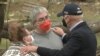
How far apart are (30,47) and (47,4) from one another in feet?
41.7

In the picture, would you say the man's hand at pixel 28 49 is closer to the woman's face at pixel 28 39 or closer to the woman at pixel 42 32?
the woman's face at pixel 28 39

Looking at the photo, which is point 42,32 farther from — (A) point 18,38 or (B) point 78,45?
(B) point 78,45

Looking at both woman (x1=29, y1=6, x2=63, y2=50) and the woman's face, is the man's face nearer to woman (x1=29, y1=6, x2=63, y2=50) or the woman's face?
woman (x1=29, y1=6, x2=63, y2=50)

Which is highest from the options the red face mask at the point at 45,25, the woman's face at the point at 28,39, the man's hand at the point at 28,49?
the red face mask at the point at 45,25

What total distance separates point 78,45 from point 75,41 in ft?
0.19

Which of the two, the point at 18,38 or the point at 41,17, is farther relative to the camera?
the point at 41,17

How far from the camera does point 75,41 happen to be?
14.1 feet

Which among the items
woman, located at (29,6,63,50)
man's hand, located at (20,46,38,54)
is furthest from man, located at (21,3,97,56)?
woman, located at (29,6,63,50)

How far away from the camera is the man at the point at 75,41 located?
4316 mm

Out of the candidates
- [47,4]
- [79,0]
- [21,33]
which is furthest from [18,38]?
[79,0]

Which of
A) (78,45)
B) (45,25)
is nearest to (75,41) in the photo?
(78,45)

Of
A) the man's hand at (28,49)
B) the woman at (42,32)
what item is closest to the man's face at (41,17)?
the woman at (42,32)

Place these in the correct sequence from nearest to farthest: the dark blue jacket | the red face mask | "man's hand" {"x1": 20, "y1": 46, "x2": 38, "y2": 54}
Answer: the dark blue jacket
"man's hand" {"x1": 20, "y1": 46, "x2": 38, "y2": 54}
the red face mask

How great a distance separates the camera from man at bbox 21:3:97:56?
14.2ft
